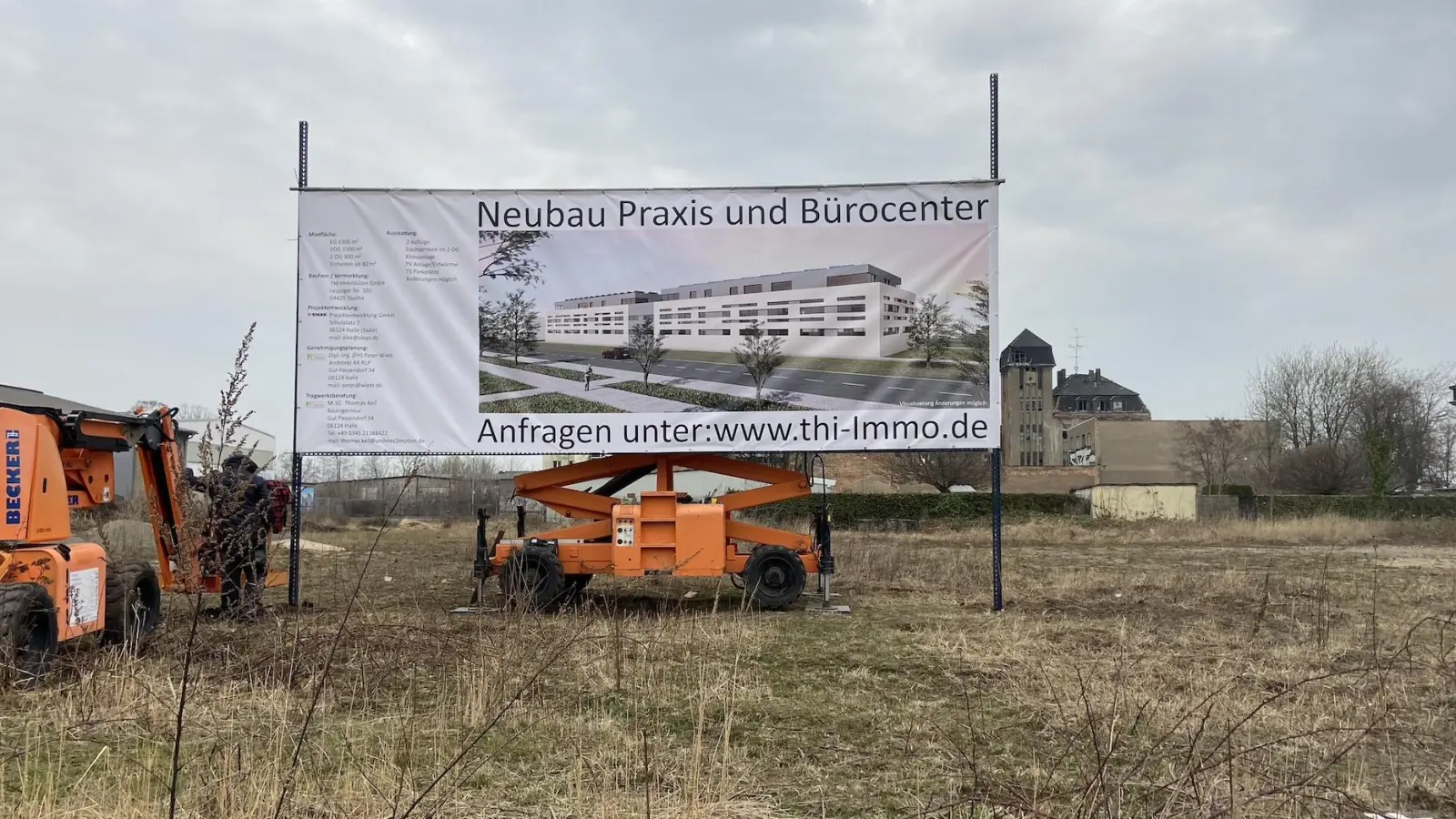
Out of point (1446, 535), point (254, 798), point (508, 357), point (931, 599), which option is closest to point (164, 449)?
point (508, 357)

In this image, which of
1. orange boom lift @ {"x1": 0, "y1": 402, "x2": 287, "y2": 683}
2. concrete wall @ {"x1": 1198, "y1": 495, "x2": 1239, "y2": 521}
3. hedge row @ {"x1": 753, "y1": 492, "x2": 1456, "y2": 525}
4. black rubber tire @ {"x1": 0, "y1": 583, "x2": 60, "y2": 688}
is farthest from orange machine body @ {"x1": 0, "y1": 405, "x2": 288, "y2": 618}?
concrete wall @ {"x1": 1198, "y1": 495, "x2": 1239, "y2": 521}

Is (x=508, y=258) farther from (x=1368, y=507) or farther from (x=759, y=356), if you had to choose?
(x=1368, y=507)

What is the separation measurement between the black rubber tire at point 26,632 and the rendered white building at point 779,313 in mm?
6035

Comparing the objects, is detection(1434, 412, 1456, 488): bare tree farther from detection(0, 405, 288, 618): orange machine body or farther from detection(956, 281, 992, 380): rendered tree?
detection(0, 405, 288, 618): orange machine body

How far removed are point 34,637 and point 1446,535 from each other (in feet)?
120

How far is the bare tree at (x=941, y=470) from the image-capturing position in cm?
5919

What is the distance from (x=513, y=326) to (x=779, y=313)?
3060 millimetres

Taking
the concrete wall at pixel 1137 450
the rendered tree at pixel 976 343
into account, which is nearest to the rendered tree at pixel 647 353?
the rendered tree at pixel 976 343

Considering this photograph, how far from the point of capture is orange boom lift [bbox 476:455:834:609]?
11.7 meters

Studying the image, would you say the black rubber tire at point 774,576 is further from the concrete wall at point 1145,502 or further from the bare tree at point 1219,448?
the bare tree at point 1219,448

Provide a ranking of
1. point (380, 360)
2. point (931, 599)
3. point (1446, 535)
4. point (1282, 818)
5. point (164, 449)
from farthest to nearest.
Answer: point (1446, 535)
point (931, 599)
point (380, 360)
point (164, 449)
point (1282, 818)

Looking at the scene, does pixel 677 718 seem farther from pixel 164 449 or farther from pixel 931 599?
pixel 931 599

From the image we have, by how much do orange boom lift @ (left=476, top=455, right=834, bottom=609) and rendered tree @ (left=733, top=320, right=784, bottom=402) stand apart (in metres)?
1.02

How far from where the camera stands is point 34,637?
711 centimetres
